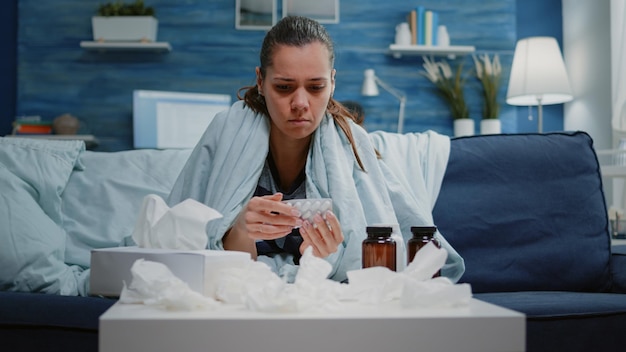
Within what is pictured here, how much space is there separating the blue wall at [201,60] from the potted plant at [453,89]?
67 mm

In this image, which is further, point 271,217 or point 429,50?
point 429,50

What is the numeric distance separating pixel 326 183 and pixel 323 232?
0.52 m

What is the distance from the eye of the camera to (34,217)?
5.68ft

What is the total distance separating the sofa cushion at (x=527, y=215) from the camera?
6.06 feet

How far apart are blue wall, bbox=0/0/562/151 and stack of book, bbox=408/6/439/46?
142 millimetres

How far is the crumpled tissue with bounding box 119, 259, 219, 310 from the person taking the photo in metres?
0.77

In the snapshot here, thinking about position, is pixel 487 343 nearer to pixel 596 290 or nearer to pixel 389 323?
pixel 389 323

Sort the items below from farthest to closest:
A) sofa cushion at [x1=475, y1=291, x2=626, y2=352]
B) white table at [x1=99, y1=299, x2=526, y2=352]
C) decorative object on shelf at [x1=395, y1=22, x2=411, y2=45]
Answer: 1. decorative object on shelf at [x1=395, y1=22, x2=411, y2=45]
2. sofa cushion at [x1=475, y1=291, x2=626, y2=352]
3. white table at [x1=99, y1=299, x2=526, y2=352]

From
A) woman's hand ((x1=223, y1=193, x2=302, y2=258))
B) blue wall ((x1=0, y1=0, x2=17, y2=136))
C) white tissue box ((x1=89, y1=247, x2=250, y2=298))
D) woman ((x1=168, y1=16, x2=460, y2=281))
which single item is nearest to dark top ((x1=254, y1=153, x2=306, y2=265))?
woman ((x1=168, y1=16, x2=460, y2=281))

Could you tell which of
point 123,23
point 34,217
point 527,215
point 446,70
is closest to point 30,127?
point 123,23

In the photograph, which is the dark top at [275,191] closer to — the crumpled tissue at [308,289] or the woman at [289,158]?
the woman at [289,158]

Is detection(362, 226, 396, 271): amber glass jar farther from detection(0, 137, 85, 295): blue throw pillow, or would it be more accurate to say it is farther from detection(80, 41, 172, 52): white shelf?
detection(80, 41, 172, 52): white shelf

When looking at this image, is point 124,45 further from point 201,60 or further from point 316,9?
point 316,9

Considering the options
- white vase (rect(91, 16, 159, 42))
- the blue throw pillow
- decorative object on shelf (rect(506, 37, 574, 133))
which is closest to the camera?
the blue throw pillow
